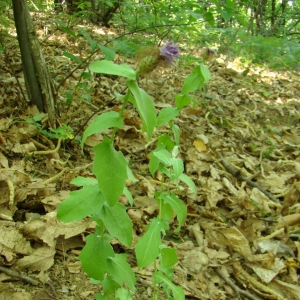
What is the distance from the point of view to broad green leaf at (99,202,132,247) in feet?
2.80

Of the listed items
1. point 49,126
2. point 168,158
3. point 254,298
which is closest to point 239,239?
point 254,298

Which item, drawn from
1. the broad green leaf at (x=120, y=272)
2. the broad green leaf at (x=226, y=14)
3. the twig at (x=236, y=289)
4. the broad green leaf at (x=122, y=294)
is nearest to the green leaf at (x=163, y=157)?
the broad green leaf at (x=120, y=272)

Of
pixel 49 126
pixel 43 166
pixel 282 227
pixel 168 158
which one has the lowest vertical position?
pixel 282 227

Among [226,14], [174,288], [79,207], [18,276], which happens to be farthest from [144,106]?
[226,14]

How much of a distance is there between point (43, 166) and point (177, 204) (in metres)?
1.20

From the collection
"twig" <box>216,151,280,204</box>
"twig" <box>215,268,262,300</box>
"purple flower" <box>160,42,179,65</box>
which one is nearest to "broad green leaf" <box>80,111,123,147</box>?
"purple flower" <box>160,42,179,65</box>

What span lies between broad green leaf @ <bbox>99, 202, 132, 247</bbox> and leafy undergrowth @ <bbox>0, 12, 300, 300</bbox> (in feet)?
1.61

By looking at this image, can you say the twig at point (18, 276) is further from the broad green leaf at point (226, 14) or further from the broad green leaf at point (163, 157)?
the broad green leaf at point (226, 14)

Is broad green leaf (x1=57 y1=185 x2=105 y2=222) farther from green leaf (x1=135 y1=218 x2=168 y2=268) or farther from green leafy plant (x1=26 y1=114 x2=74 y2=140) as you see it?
green leafy plant (x1=26 y1=114 x2=74 y2=140)

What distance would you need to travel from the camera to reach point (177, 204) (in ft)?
3.47

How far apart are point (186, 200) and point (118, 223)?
1.23 metres

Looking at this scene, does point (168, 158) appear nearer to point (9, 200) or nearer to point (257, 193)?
point (9, 200)

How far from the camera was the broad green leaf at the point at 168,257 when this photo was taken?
3.23ft

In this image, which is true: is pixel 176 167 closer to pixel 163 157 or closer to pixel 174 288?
pixel 163 157
